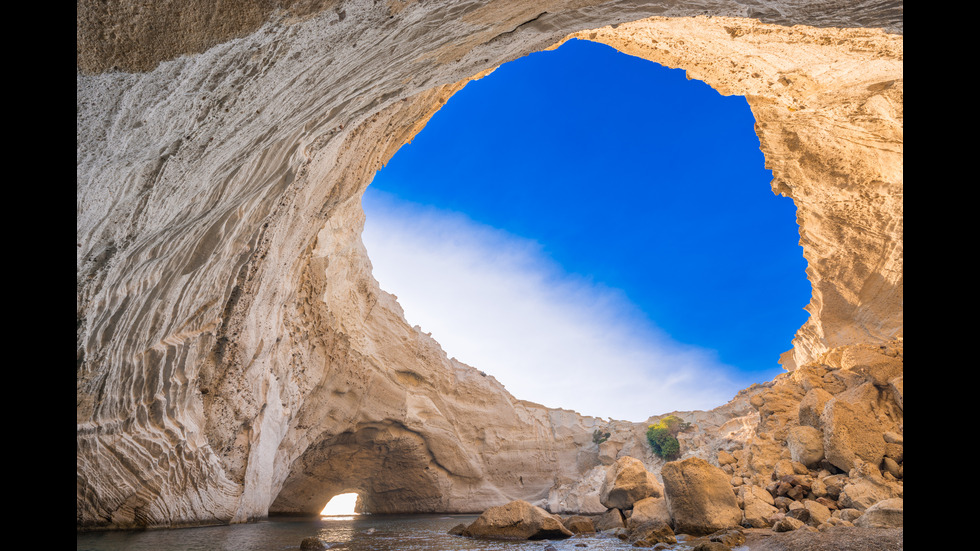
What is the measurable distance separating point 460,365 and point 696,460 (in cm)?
1543

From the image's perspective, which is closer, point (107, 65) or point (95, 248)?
point (107, 65)

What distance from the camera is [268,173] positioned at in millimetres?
9297

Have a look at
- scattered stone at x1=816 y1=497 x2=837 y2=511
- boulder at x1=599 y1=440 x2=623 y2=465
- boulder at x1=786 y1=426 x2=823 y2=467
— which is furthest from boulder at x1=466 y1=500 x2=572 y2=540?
boulder at x1=599 y1=440 x2=623 y2=465

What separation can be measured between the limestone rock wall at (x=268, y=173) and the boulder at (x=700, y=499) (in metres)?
7.79

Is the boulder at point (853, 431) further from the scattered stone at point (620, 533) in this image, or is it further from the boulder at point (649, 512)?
the scattered stone at point (620, 533)

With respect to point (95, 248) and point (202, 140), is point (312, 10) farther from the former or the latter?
point (95, 248)

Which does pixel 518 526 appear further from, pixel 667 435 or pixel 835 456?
pixel 667 435

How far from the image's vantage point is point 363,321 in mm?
19375

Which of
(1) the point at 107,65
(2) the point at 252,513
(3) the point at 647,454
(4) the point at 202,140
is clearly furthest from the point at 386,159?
(3) the point at 647,454

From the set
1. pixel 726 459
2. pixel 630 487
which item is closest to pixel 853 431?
pixel 726 459

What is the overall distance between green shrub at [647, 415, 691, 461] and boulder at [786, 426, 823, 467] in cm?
1286

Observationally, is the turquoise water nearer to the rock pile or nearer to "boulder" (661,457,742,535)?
"boulder" (661,457,742,535)
